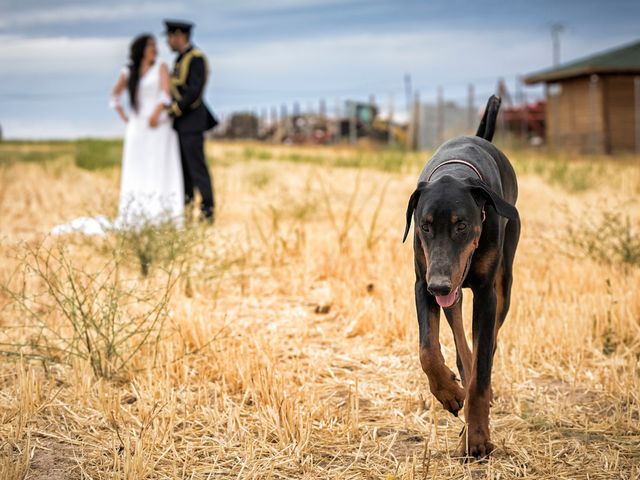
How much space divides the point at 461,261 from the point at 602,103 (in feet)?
81.6

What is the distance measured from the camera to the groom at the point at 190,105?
977 cm

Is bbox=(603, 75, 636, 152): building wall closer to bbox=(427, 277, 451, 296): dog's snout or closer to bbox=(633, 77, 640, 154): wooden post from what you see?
bbox=(633, 77, 640, 154): wooden post

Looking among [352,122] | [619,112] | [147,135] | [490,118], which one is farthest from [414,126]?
[490,118]

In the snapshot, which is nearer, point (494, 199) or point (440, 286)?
point (440, 286)

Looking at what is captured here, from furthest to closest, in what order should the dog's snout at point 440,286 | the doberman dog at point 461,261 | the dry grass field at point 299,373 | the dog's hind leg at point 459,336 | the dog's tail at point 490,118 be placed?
the dog's tail at point 490,118 < the dog's hind leg at point 459,336 < the dry grass field at point 299,373 < the doberman dog at point 461,261 < the dog's snout at point 440,286

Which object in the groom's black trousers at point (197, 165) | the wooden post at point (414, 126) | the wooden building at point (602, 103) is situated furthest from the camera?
the wooden post at point (414, 126)

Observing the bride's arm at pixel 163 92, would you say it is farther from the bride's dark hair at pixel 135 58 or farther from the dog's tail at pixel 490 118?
the dog's tail at pixel 490 118

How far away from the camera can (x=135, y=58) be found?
32.4 feet

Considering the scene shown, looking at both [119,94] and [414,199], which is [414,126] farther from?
[414,199]

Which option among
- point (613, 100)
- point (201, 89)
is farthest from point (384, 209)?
point (613, 100)

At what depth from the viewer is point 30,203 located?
13.0 metres

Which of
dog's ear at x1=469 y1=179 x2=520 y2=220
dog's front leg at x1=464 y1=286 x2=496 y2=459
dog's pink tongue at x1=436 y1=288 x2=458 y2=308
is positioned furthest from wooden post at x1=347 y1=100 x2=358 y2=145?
dog's pink tongue at x1=436 y1=288 x2=458 y2=308

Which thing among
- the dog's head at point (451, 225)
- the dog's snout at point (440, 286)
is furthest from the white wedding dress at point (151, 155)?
the dog's snout at point (440, 286)

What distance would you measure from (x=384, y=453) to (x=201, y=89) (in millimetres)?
7049
